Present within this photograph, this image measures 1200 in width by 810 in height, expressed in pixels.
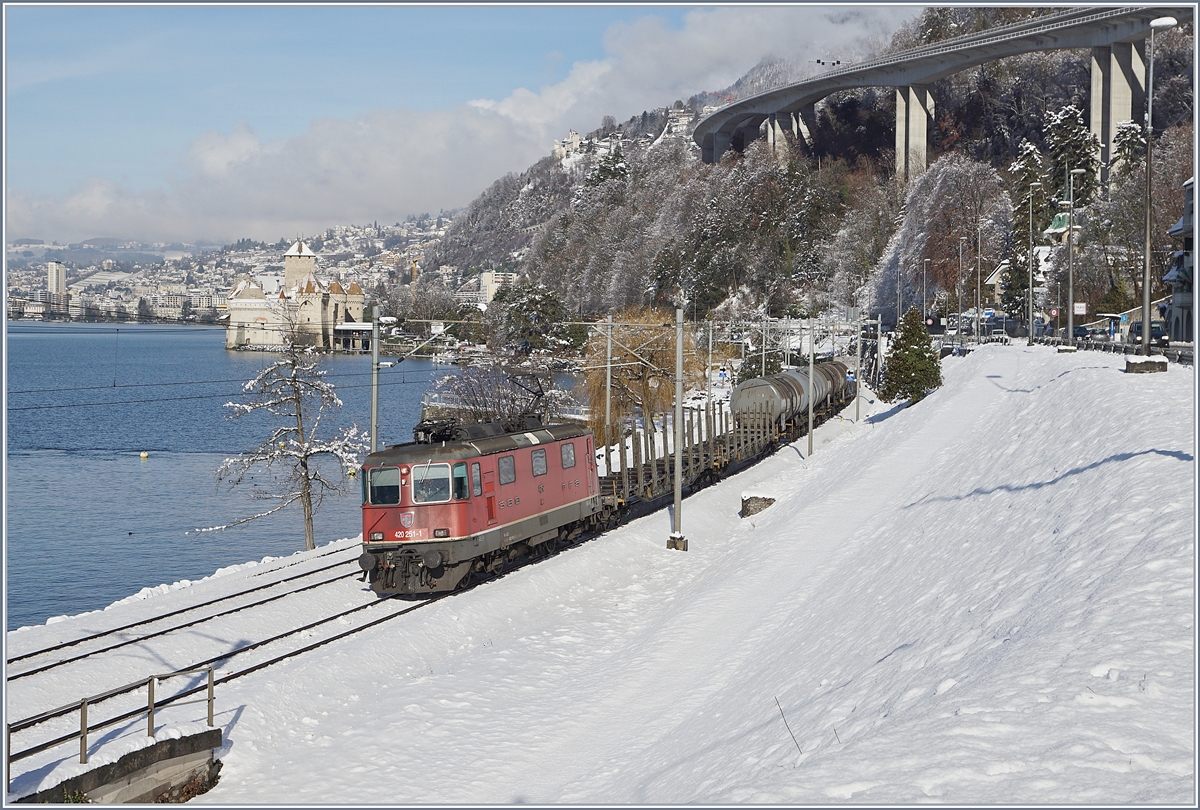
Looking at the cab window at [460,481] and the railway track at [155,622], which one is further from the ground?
the cab window at [460,481]

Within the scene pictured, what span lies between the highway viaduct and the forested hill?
10.8ft

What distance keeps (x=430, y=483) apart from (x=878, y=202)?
10455cm

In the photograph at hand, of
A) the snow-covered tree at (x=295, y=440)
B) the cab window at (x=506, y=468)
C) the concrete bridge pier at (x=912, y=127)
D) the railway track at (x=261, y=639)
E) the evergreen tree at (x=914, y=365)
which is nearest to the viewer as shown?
the railway track at (x=261, y=639)

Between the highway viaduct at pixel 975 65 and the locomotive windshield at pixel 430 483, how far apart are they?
2862 inches

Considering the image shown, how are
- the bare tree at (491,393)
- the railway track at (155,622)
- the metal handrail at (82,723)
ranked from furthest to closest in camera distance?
A: the bare tree at (491,393) → the railway track at (155,622) → the metal handrail at (82,723)

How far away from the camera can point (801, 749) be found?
11.4m

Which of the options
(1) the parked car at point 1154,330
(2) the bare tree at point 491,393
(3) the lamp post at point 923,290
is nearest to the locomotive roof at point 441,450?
(2) the bare tree at point 491,393

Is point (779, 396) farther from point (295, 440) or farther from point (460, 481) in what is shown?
point (460, 481)

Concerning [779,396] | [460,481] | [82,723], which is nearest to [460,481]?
[460,481]

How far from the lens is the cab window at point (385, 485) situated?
22719mm

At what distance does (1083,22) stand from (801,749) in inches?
3797

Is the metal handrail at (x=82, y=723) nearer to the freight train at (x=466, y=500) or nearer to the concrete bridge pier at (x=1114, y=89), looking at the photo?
the freight train at (x=466, y=500)

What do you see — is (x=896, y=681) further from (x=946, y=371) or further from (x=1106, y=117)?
(x=1106, y=117)

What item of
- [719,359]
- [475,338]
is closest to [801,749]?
[719,359]
